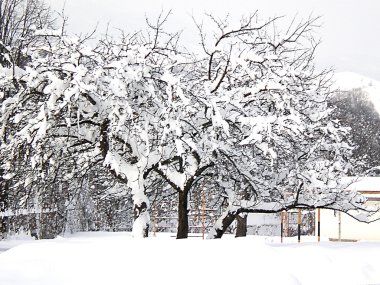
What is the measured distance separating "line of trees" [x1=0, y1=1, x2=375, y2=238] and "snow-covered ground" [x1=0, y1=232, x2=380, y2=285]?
192 cm

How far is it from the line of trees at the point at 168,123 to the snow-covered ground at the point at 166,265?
1917 millimetres

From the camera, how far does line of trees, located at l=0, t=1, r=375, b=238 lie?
867 cm

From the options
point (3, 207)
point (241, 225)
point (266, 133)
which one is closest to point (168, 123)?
point (266, 133)

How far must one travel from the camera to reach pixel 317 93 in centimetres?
1281

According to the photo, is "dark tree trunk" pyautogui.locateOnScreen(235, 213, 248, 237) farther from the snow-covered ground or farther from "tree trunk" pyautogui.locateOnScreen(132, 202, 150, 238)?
the snow-covered ground

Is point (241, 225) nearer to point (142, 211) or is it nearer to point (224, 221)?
point (224, 221)

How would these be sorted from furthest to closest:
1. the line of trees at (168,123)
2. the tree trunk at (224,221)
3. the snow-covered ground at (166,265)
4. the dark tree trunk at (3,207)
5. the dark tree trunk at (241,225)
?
1. the dark tree trunk at (3,207)
2. the dark tree trunk at (241,225)
3. the tree trunk at (224,221)
4. the line of trees at (168,123)
5. the snow-covered ground at (166,265)

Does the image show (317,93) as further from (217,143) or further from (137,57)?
(137,57)

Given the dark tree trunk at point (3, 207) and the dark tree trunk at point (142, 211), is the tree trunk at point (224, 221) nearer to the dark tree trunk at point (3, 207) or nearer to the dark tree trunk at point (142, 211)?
the dark tree trunk at point (142, 211)

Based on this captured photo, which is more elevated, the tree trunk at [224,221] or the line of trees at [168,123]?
the line of trees at [168,123]

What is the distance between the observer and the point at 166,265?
20.8 feet

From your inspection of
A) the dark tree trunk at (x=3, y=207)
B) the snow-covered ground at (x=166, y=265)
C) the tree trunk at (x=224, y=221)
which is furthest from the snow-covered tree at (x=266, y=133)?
the dark tree trunk at (x=3, y=207)

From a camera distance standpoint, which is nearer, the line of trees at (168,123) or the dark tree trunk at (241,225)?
the line of trees at (168,123)

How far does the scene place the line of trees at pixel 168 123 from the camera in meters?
8.67
